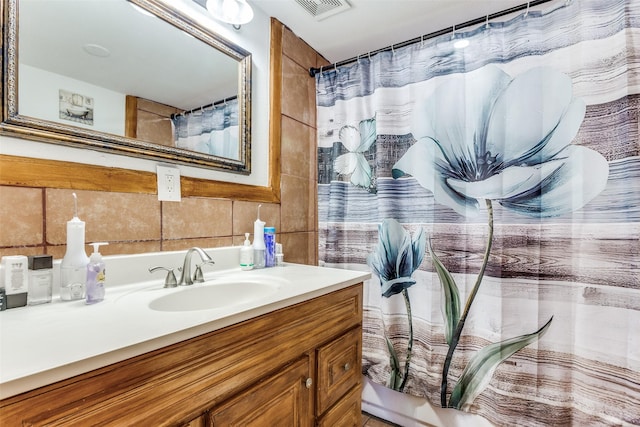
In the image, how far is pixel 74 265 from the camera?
2.68 ft

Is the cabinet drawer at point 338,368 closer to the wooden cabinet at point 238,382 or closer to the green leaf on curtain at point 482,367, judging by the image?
the wooden cabinet at point 238,382

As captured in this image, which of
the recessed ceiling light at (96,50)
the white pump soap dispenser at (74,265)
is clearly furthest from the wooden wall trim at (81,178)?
the recessed ceiling light at (96,50)

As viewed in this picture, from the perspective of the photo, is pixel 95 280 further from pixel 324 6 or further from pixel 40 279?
pixel 324 6

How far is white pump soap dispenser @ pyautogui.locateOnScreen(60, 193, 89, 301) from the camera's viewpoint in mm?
804

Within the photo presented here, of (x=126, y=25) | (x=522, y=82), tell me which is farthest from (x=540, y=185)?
(x=126, y=25)

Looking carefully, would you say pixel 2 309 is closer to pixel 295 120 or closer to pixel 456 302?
pixel 295 120

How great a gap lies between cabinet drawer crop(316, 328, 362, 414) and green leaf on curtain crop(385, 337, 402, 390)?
402 millimetres

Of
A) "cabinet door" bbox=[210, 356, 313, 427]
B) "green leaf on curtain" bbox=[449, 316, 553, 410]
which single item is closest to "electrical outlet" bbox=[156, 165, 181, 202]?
"cabinet door" bbox=[210, 356, 313, 427]

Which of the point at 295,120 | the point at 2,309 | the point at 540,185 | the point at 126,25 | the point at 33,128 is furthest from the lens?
the point at 295,120

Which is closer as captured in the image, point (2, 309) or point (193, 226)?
point (2, 309)

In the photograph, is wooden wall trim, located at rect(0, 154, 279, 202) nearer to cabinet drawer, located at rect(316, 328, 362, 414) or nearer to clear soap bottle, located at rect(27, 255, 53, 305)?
clear soap bottle, located at rect(27, 255, 53, 305)

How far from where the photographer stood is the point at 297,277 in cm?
115

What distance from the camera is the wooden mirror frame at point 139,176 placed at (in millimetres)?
808

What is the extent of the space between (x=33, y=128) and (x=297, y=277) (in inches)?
36.0
